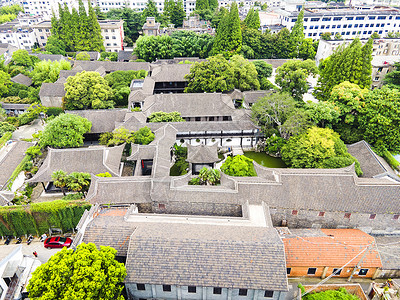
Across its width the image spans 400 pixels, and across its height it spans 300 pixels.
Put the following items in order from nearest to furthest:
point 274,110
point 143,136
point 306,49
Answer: point 143,136 → point 274,110 → point 306,49

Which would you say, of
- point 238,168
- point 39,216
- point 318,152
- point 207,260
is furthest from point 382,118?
point 39,216

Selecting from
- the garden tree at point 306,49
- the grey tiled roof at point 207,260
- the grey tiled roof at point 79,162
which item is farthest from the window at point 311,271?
the garden tree at point 306,49

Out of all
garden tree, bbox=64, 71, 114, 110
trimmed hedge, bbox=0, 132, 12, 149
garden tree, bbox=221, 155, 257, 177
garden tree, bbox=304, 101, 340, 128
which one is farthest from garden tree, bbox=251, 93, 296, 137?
trimmed hedge, bbox=0, 132, 12, 149

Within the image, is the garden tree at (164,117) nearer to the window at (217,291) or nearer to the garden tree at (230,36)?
the window at (217,291)

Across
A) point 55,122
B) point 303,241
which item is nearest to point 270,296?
point 303,241

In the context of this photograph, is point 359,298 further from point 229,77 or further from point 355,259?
point 229,77

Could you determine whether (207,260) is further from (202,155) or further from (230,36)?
(230,36)
